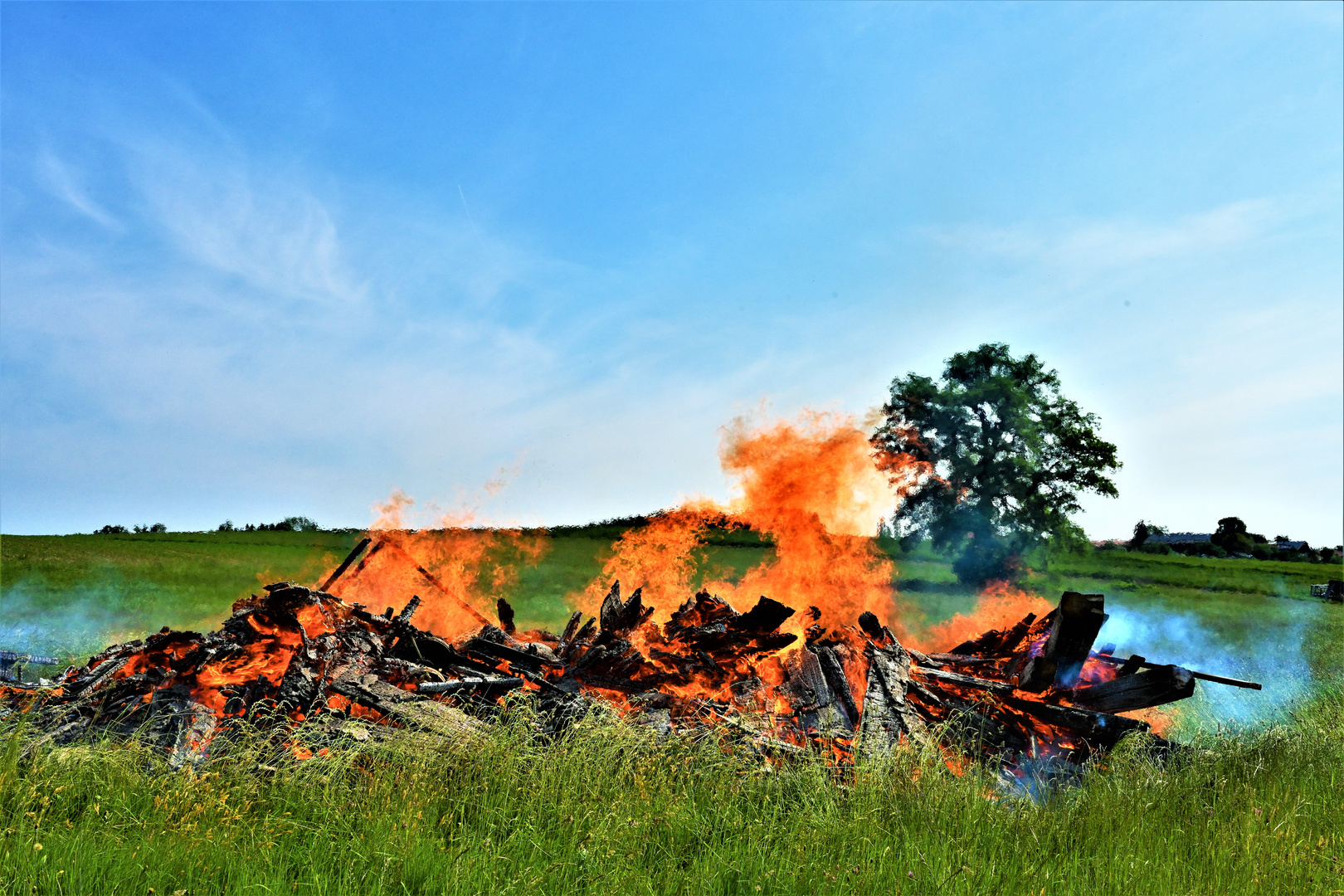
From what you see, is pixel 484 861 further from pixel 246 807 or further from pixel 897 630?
pixel 897 630

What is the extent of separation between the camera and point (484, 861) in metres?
5.45

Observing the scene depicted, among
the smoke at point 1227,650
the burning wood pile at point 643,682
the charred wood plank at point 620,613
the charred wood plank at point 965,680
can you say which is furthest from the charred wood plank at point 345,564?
the smoke at point 1227,650

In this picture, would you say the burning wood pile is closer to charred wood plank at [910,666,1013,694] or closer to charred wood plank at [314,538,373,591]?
charred wood plank at [910,666,1013,694]

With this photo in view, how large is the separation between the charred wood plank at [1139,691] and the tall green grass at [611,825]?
1.55 m

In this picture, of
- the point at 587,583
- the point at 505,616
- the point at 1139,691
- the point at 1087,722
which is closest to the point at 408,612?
the point at 505,616

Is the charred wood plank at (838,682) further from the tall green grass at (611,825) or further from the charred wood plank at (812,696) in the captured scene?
the tall green grass at (611,825)

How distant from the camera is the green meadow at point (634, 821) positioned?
17.9 ft

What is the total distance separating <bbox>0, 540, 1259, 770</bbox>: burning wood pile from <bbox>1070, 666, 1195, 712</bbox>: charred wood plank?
0.8 inches

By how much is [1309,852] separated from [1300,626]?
24.7 meters

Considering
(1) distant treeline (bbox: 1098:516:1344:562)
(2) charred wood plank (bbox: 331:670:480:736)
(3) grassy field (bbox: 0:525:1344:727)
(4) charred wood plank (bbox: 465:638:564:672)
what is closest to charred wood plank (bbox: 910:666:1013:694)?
(3) grassy field (bbox: 0:525:1344:727)

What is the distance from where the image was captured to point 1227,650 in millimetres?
20953

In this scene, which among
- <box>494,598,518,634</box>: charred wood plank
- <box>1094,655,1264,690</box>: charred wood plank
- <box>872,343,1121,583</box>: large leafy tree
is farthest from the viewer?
<box>872,343,1121,583</box>: large leafy tree

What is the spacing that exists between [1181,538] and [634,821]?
416 ft

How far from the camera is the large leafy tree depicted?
37.4 m
